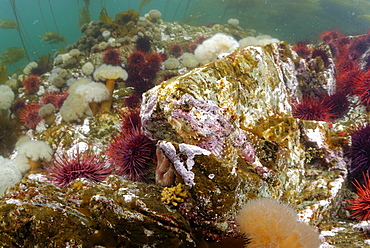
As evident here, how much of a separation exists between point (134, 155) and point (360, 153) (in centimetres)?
382

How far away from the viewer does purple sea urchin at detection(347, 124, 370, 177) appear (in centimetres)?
357

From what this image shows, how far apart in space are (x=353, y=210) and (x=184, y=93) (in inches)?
130

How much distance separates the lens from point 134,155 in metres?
3.45

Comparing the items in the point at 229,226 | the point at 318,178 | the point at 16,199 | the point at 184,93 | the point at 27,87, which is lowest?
the point at 27,87

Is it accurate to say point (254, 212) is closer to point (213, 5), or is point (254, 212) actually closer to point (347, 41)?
point (347, 41)

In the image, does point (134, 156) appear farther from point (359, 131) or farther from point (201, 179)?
point (359, 131)

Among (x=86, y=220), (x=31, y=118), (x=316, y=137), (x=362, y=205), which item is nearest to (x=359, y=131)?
(x=316, y=137)

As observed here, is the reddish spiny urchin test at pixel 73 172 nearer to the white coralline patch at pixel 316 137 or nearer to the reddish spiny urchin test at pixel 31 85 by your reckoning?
the white coralline patch at pixel 316 137

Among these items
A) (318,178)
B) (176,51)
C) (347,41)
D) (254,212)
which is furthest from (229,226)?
(347,41)

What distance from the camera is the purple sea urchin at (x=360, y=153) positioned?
357 cm

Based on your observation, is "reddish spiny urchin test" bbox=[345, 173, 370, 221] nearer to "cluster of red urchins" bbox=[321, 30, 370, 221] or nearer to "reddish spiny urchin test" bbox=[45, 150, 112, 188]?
"cluster of red urchins" bbox=[321, 30, 370, 221]

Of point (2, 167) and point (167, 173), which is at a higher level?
point (167, 173)

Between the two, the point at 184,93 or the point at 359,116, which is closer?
the point at 184,93

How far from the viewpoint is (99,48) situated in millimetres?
11180
